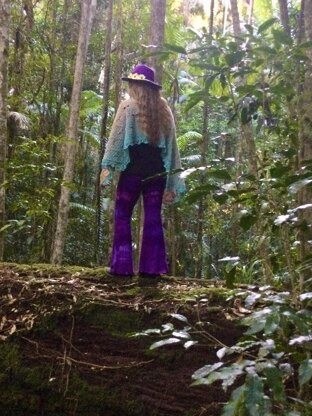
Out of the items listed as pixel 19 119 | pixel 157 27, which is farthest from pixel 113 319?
pixel 19 119

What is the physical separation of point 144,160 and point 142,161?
2 centimetres

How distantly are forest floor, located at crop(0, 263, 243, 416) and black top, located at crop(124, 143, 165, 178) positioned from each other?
39.4 inches

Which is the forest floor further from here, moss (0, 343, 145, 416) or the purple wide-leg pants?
the purple wide-leg pants

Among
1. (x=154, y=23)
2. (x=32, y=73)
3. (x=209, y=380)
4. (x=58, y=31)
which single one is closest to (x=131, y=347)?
(x=209, y=380)

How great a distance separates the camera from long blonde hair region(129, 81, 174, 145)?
156 inches

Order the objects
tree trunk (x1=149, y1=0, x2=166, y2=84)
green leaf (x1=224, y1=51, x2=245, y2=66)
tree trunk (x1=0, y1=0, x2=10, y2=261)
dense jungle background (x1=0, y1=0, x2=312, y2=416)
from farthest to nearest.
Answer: tree trunk (x1=149, y1=0, x2=166, y2=84) → tree trunk (x1=0, y1=0, x2=10, y2=261) → green leaf (x1=224, y1=51, x2=245, y2=66) → dense jungle background (x1=0, y1=0, x2=312, y2=416)

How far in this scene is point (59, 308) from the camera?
3.23m

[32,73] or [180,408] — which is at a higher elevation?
[32,73]

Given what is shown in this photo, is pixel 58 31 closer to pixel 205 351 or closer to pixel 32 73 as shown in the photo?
pixel 32 73

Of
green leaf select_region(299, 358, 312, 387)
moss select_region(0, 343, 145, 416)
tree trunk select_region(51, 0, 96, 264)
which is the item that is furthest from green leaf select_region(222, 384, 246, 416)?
tree trunk select_region(51, 0, 96, 264)

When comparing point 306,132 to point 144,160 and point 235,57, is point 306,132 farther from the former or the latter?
point 144,160

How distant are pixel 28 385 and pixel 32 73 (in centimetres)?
776

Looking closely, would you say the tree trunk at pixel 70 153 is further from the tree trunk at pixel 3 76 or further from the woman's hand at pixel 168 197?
the woman's hand at pixel 168 197

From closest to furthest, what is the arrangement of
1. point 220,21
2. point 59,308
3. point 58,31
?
point 59,308, point 58,31, point 220,21
